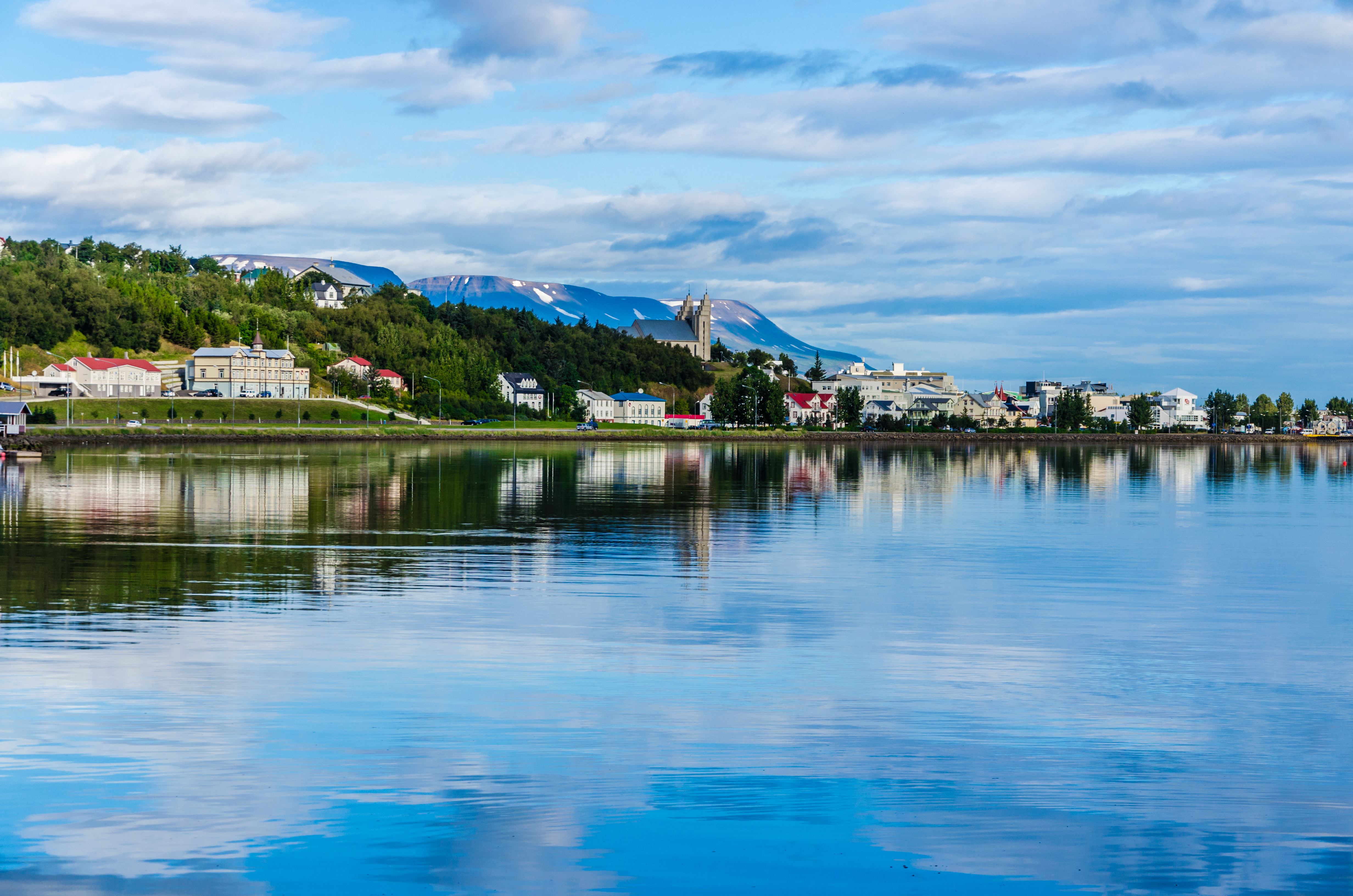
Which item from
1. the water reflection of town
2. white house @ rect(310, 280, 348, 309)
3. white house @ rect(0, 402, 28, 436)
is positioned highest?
white house @ rect(310, 280, 348, 309)

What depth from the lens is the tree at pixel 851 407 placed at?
510ft

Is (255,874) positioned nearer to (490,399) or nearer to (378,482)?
(378,482)

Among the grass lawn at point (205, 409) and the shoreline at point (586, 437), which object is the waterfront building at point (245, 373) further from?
the shoreline at point (586, 437)

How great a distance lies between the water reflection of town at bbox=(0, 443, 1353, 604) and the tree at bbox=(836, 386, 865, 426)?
61.3m

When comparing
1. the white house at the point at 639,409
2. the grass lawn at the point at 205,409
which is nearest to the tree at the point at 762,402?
the white house at the point at 639,409

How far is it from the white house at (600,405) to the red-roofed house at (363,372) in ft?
86.3

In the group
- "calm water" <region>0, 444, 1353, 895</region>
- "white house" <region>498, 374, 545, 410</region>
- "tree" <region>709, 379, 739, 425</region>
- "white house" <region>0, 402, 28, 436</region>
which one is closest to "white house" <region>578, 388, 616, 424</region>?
"white house" <region>498, 374, 545, 410</region>

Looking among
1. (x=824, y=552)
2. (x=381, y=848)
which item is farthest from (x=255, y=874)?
(x=824, y=552)

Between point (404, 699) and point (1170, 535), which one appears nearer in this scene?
point (404, 699)

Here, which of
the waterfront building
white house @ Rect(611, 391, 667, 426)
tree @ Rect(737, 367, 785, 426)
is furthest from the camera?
white house @ Rect(611, 391, 667, 426)

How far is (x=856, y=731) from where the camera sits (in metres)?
10.5

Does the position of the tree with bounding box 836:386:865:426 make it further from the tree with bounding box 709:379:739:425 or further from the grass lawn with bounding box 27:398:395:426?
the grass lawn with bounding box 27:398:395:426

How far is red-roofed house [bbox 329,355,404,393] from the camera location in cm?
14000

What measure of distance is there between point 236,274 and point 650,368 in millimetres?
68739
